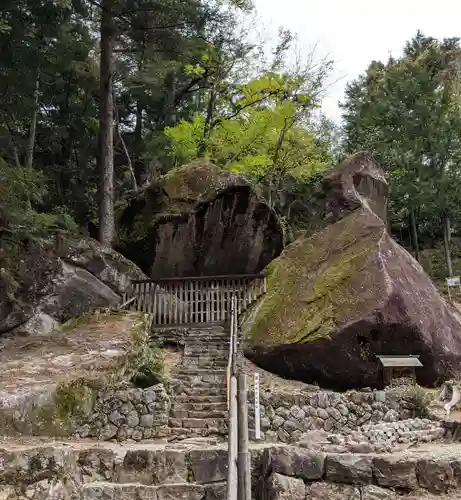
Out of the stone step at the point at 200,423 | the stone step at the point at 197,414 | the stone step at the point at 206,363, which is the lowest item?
the stone step at the point at 200,423

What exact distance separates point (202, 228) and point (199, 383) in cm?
610

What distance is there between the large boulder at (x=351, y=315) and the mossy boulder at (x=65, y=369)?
2924 mm

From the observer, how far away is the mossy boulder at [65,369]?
23.6 feet

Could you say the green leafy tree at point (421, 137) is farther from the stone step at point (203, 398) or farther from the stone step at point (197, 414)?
the stone step at point (197, 414)

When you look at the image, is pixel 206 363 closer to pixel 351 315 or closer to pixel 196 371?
pixel 196 371

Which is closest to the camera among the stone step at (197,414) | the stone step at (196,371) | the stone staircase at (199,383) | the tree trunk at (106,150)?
the stone staircase at (199,383)

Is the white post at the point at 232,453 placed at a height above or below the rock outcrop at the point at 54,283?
below

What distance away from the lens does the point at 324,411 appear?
887 cm

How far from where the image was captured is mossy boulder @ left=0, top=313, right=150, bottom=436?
7.18 metres

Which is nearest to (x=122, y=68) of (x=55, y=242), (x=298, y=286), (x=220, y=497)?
(x=55, y=242)

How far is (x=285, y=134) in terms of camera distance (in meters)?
19.2

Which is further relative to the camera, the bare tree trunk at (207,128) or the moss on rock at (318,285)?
the bare tree trunk at (207,128)

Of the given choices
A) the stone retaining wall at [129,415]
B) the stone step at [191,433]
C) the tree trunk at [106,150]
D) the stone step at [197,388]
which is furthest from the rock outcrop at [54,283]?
the stone step at [191,433]

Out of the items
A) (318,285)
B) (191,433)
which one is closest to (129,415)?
(191,433)
